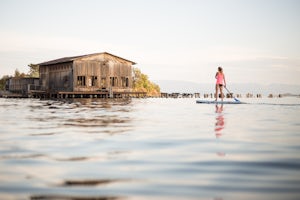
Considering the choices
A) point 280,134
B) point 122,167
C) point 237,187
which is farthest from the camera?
point 280,134

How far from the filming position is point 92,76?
47.4 metres

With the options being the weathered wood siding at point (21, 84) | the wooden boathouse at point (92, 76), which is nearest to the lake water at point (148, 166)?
the wooden boathouse at point (92, 76)

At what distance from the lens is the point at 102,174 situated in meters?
3.69

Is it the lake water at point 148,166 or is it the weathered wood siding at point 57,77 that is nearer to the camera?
the lake water at point 148,166

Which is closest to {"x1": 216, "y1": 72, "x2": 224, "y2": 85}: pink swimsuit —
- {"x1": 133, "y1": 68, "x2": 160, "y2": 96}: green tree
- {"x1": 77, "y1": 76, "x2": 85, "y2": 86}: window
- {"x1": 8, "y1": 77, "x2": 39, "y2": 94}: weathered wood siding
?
{"x1": 77, "y1": 76, "x2": 85, "y2": 86}: window

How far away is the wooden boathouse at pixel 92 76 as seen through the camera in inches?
1810

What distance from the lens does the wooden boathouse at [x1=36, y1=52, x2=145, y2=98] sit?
46.0 m

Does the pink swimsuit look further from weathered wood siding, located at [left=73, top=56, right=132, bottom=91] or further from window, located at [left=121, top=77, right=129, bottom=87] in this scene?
window, located at [left=121, top=77, right=129, bottom=87]

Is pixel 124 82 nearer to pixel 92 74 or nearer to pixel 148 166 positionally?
pixel 92 74

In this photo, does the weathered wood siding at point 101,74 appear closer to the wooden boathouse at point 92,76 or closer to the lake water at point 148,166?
the wooden boathouse at point 92,76

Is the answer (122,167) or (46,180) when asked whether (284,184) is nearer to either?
(122,167)

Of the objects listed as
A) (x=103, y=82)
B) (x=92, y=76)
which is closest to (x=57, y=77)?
(x=92, y=76)

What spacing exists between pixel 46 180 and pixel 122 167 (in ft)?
2.90

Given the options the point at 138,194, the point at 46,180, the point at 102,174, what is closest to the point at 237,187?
the point at 138,194
